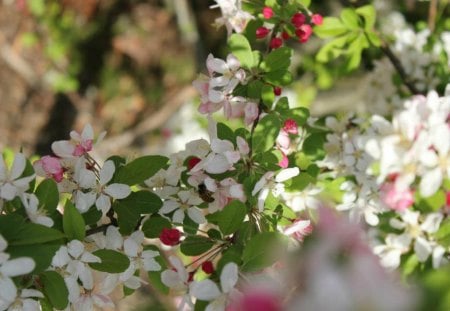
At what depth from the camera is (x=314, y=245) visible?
0.45 meters

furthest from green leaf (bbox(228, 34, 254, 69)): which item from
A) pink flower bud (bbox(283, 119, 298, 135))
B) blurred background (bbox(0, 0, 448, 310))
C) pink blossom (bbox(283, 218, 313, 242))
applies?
blurred background (bbox(0, 0, 448, 310))

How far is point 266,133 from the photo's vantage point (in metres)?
1.22

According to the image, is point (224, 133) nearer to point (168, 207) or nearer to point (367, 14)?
point (168, 207)

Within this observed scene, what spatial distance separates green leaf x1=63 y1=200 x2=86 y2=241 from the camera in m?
1.09

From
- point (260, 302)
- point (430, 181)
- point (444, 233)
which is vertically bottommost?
point (444, 233)

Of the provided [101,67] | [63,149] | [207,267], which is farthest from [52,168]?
[101,67]

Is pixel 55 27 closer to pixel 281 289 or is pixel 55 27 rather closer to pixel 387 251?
pixel 387 251

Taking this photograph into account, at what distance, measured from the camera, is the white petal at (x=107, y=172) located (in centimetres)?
119

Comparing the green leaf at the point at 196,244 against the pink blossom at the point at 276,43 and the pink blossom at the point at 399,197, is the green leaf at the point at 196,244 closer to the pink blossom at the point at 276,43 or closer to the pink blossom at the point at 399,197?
the pink blossom at the point at 399,197

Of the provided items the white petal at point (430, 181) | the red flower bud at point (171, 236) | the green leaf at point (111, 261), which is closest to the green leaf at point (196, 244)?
the red flower bud at point (171, 236)

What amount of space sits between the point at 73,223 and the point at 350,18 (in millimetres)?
Result: 1015

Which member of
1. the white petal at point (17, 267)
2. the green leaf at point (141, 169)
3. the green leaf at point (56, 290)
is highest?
the white petal at point (17, 267)

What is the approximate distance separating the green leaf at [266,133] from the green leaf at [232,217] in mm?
161

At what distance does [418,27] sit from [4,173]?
156 centimetres
